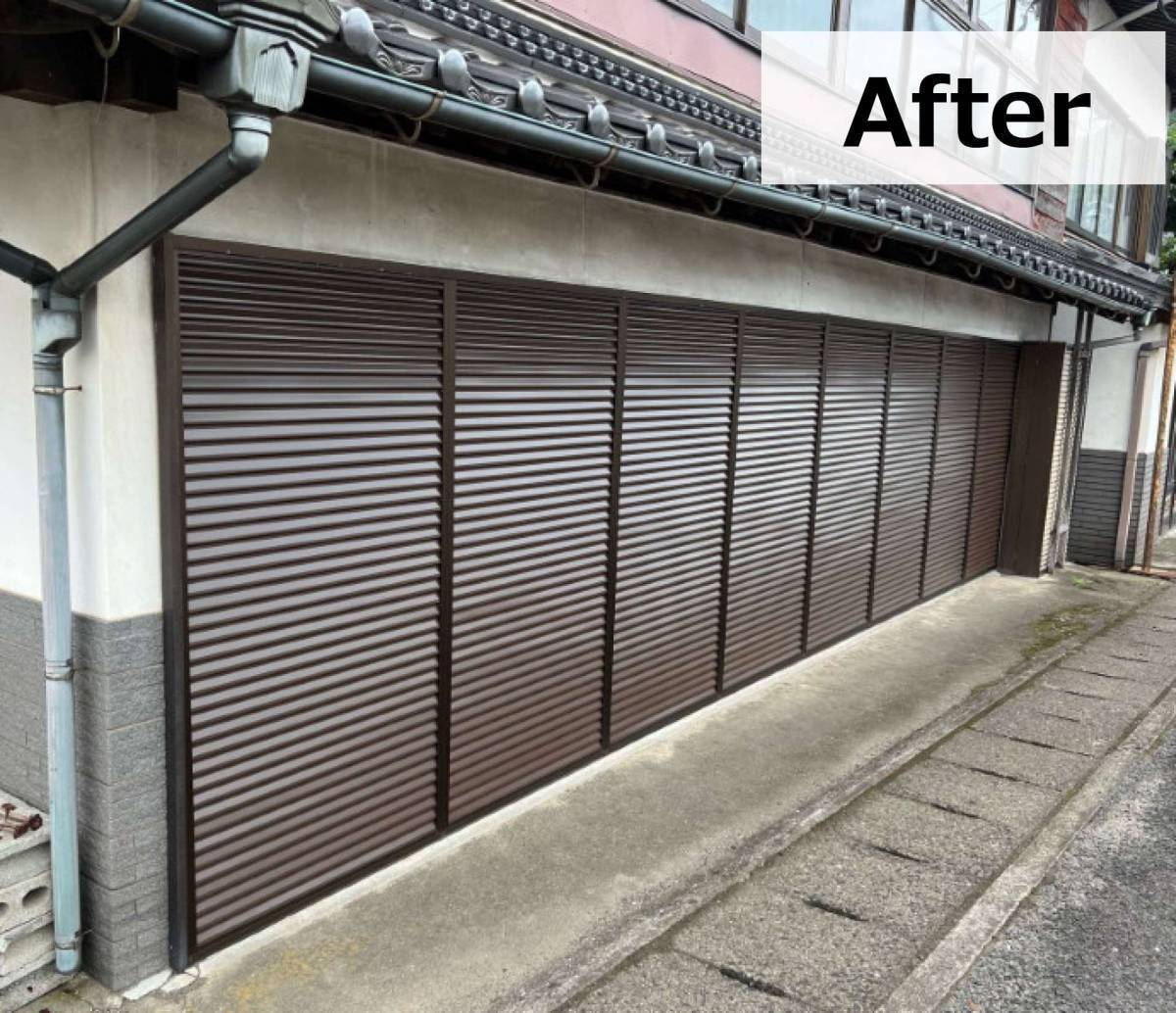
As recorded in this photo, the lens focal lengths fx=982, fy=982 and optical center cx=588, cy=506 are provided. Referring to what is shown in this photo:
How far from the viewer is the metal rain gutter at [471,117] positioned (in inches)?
99.3

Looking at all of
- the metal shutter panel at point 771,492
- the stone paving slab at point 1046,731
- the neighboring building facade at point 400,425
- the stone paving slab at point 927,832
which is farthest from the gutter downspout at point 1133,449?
the stone paving slab at point 927,832

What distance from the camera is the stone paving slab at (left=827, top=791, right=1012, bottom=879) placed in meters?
5.44

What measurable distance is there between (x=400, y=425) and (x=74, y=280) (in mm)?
1668

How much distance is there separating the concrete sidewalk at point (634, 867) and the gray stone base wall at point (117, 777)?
25cm

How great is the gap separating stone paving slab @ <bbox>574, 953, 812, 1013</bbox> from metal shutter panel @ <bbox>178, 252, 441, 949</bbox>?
56.1 inches

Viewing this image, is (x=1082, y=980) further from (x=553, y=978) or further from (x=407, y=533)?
(x=407, y=533)

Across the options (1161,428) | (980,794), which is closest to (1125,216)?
(1161,428)

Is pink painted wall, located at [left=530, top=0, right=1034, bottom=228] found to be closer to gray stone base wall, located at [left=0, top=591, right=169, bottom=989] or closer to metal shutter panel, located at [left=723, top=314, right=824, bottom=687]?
metal shutter panel, located at [left=723, top=314, right=824, bottom=687]

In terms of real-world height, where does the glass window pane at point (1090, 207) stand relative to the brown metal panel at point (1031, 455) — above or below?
above

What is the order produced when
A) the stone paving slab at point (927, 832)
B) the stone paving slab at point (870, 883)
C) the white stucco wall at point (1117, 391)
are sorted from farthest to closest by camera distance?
the white stucco wall at point (1117, 391) → the stone paving slab at point (927, 832) → the stone paving slab at point (870, 883)

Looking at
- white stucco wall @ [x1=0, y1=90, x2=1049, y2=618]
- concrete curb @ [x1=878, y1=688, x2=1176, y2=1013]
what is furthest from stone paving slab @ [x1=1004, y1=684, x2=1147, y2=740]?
white stucco wall @ [x1=0, y1=90, x2=1049, y2=618]

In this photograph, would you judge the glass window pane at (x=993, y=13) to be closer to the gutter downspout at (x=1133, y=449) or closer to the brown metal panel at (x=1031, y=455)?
the brown metal panel at (x=1031, y=455)

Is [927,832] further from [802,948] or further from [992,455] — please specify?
[992,455]

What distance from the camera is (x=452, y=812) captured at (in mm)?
5363
